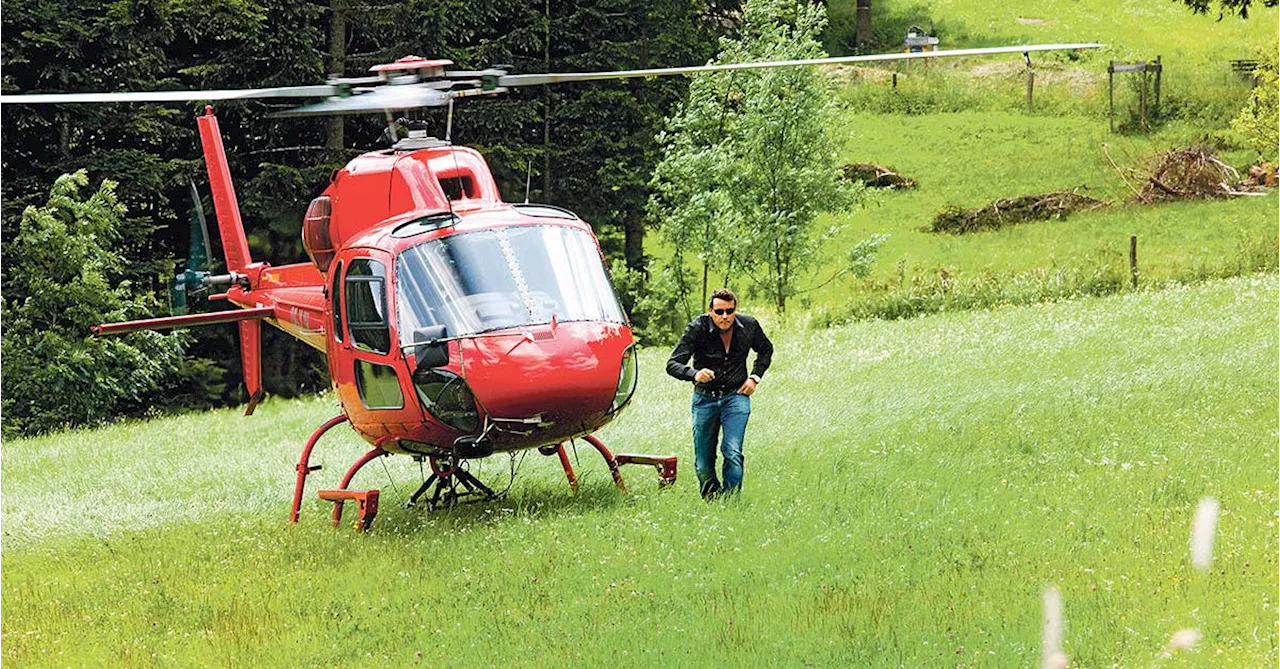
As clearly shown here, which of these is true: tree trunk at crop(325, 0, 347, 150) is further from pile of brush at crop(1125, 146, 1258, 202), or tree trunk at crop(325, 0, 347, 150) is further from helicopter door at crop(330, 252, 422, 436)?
pile of brush at crop(1125, 146, 1258, 202)

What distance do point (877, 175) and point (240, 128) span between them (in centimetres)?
2266

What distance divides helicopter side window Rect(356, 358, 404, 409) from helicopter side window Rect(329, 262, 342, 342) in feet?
1.50

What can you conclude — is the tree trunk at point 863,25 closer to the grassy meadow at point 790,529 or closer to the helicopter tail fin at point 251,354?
the grassy meadow at point 790,529

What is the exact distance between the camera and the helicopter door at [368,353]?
529 inches

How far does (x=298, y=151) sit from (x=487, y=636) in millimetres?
26942

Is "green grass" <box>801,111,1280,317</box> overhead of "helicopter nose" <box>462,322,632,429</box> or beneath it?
beneath

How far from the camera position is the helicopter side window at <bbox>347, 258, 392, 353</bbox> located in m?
13.5

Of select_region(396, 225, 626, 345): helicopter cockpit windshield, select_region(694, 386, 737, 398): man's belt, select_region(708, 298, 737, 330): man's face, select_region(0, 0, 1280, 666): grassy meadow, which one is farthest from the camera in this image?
select_region(694, 386, 737, 398): man's belt

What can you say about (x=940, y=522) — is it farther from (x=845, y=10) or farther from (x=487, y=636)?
(x=845, y=10)

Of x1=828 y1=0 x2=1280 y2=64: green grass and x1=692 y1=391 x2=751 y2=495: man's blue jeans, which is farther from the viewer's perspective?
x1=828 y1=0 x2=1280 y2=64: green grass

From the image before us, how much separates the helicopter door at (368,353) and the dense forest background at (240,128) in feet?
59.1

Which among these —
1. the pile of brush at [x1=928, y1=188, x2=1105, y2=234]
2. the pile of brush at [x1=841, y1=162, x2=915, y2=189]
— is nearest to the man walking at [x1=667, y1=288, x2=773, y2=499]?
the pile of brush at [x1=928, y1=188, x2=1105, y2=234]

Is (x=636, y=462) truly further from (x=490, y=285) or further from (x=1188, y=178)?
(x=1188, y=178)

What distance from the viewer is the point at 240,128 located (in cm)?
3675
